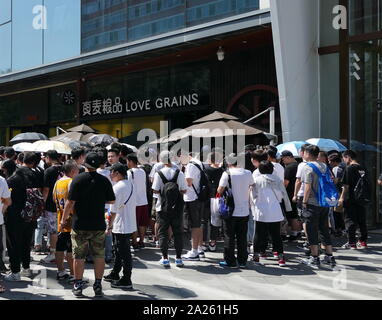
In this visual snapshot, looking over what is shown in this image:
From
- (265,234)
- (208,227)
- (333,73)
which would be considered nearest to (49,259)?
(208,227)

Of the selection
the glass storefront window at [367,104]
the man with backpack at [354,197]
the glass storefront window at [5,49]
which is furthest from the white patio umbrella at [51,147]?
the glass storefront window at [5,49]

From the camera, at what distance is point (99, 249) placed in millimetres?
6156

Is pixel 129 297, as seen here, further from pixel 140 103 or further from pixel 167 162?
pixel 140 103

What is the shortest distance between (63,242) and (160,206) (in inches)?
63.8

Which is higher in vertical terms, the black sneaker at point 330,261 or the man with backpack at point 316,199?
the man with backpack at point 316,199

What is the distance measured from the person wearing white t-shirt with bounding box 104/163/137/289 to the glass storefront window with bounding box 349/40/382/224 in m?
7.97

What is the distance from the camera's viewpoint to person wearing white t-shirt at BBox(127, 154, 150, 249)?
8.82m

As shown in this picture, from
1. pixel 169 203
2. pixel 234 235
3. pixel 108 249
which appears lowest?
pixel 108 249

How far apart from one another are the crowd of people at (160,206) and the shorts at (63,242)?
14 millimetres

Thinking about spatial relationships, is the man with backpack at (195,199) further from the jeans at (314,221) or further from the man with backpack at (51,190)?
the man with backpack at (51,190)

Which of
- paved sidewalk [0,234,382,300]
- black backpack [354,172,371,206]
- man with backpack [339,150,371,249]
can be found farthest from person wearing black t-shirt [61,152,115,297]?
black backpack [354,172,371,206]

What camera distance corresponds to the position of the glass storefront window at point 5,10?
21375mm

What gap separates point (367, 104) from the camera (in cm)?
1294

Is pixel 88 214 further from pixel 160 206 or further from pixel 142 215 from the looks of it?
pixel 142 215
